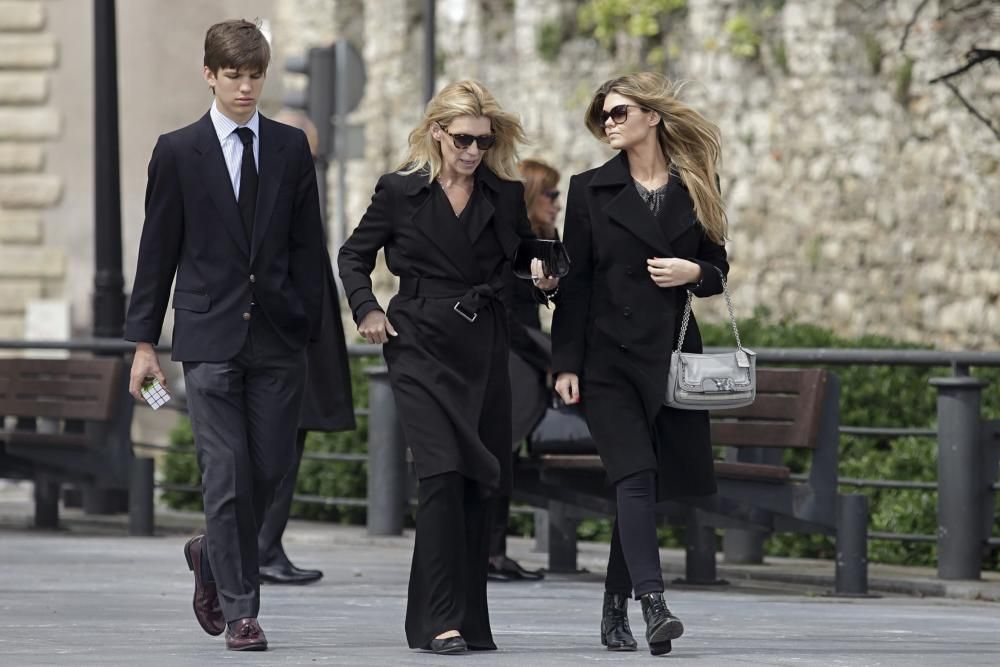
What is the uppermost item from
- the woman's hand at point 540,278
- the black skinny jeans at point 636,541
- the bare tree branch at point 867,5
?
the bare tree branch at point 867,5

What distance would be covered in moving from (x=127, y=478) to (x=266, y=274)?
18.2ft

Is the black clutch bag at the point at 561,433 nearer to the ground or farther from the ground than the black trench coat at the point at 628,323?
nearer to the ground

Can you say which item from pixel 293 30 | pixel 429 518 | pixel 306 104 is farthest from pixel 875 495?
Answer: pixel 293 30

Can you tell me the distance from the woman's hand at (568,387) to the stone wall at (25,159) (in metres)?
16.6

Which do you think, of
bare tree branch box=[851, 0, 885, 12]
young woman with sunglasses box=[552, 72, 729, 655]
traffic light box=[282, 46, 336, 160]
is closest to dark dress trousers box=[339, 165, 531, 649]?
young woman with sunglasses box=[552, 72, 729, 655]

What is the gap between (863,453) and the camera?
12219 millimetres

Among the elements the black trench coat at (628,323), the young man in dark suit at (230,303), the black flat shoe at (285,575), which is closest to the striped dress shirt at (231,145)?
the young man in dark suit at (230,303)

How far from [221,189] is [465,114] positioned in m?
0.78

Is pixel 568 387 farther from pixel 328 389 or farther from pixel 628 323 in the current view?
pixel 328 389

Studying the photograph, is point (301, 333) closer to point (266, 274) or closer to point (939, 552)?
point (266, 274)

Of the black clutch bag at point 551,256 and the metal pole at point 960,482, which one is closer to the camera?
the black clutch bag at point 551,256

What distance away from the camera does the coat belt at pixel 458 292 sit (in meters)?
7.80

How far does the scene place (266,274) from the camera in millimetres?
7770

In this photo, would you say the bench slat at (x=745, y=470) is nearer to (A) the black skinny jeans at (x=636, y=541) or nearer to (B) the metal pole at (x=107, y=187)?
(A) the black skinny jeans at (x=636, y=541)
